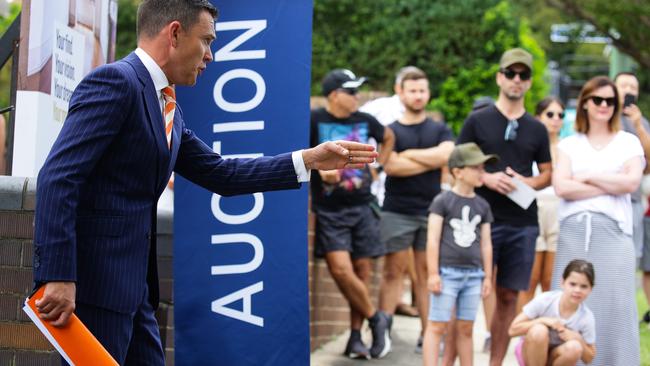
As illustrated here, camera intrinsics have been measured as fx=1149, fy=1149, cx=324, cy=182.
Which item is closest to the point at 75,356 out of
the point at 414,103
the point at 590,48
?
the point at 414,103

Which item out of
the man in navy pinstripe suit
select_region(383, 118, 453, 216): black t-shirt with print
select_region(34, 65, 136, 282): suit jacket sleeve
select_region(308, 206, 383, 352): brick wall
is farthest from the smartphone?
→ select_region(34, 65, 136, 282): suit jacket sleeve

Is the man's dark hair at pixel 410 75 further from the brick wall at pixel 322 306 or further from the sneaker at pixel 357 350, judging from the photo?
the sneaker at pixel 357 350

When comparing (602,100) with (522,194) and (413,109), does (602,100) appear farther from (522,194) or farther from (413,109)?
(413,109)

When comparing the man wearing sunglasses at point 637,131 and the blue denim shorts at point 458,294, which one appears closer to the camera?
the blue denim shorts at point 458,294

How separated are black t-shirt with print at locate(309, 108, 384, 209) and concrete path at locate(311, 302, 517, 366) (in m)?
1.16

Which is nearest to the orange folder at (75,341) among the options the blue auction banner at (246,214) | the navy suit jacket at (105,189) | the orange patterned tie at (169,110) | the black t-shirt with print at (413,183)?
the navy suit jacket at (105,189)

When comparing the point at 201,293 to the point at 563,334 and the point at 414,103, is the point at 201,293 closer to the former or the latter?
the point at 563,334

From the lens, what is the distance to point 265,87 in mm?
5875

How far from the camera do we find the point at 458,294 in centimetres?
781

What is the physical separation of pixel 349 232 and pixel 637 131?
2.47 meters

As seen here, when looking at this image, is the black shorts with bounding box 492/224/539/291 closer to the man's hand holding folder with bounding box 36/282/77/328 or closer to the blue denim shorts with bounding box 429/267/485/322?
the blue denim shorts with bounding box 429/267/485/322

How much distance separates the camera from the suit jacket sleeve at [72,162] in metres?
3.72

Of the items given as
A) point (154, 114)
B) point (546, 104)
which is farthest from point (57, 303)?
point (546, 104)

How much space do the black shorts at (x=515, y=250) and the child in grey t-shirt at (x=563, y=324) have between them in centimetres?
62
